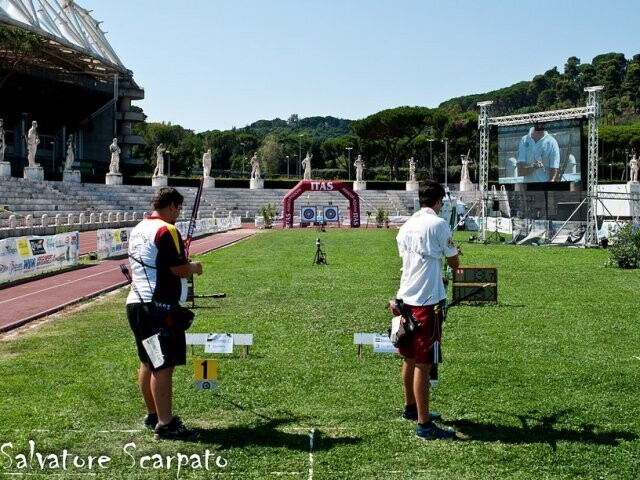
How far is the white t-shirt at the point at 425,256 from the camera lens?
6.31 metres

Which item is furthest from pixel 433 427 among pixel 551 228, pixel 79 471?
pixel 551 228

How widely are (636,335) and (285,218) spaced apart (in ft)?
154

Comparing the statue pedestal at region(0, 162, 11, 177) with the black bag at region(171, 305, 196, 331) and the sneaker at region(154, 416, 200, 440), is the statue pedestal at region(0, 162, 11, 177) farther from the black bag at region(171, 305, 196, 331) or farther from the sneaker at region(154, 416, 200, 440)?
the sneaker at region(154, 416, 200, 440)

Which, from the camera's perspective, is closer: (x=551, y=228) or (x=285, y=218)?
(x=551, y=228)

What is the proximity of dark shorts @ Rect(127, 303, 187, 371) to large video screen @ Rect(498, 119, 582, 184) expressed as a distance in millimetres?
38767

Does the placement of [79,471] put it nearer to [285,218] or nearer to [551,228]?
[551,228]

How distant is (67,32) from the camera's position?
84.4 meters

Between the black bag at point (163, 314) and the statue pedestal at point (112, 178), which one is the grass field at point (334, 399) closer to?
the black bag at point (163, 314)

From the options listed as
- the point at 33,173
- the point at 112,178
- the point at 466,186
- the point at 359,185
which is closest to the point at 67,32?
the point at 112,178

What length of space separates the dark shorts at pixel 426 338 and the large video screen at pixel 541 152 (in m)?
38.0

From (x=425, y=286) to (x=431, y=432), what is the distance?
1.17 metres

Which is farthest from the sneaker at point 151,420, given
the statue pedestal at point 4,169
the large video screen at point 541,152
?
the statue pedestal at point 4,169

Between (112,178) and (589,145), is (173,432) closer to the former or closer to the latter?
(589,145)

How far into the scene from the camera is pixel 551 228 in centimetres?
3809
